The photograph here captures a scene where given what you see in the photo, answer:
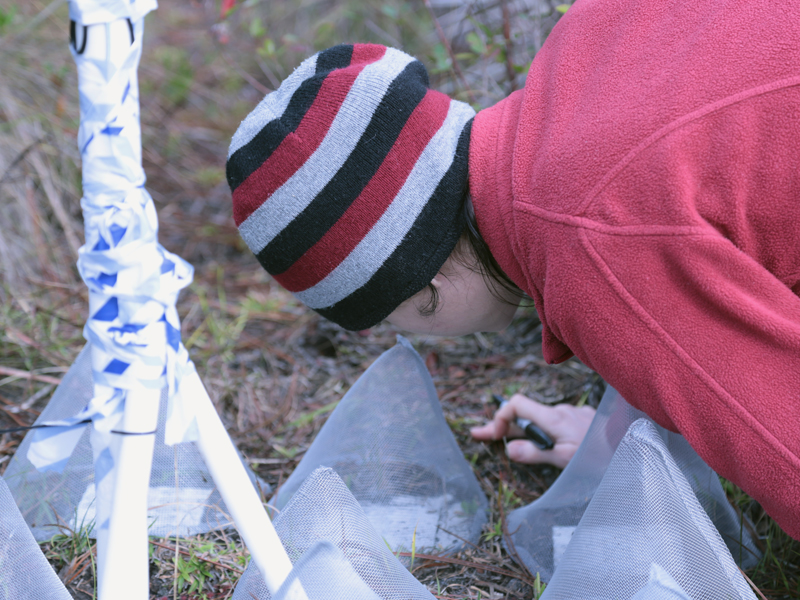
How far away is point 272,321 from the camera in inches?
77.3

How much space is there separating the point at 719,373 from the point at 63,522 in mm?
978

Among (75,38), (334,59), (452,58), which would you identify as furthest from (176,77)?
(75,38)

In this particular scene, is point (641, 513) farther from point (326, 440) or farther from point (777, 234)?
point (326, 440)

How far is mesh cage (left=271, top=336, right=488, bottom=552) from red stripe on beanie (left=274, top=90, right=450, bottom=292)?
299 millimetres

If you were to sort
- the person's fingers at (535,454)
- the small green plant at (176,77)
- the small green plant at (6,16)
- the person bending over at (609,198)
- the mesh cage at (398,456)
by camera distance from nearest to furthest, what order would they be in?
the person bending over at (609,198) → the mesh cage at (398,456) → the person's fingers at (535,454) → the small green plant at (6,16) → the small green plant at (176,77)

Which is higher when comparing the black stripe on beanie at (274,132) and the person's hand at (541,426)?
the black stripe on beanie at (274,132)

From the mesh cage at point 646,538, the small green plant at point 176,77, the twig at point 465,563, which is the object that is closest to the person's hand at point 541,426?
the twig at point 465,563

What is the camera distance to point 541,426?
1395mm

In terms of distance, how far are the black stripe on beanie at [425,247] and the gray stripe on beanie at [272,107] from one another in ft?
0.79

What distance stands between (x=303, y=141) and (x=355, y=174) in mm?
83

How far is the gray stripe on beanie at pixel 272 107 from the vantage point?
970 mm

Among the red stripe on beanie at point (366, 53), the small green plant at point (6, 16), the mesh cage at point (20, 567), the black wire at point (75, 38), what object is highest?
the small green plant at point (6, 16)

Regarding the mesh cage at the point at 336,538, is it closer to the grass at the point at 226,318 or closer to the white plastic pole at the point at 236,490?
the white plastic pole at the point at 236,490

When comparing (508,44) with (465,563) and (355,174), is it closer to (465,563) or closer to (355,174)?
(355,174)
